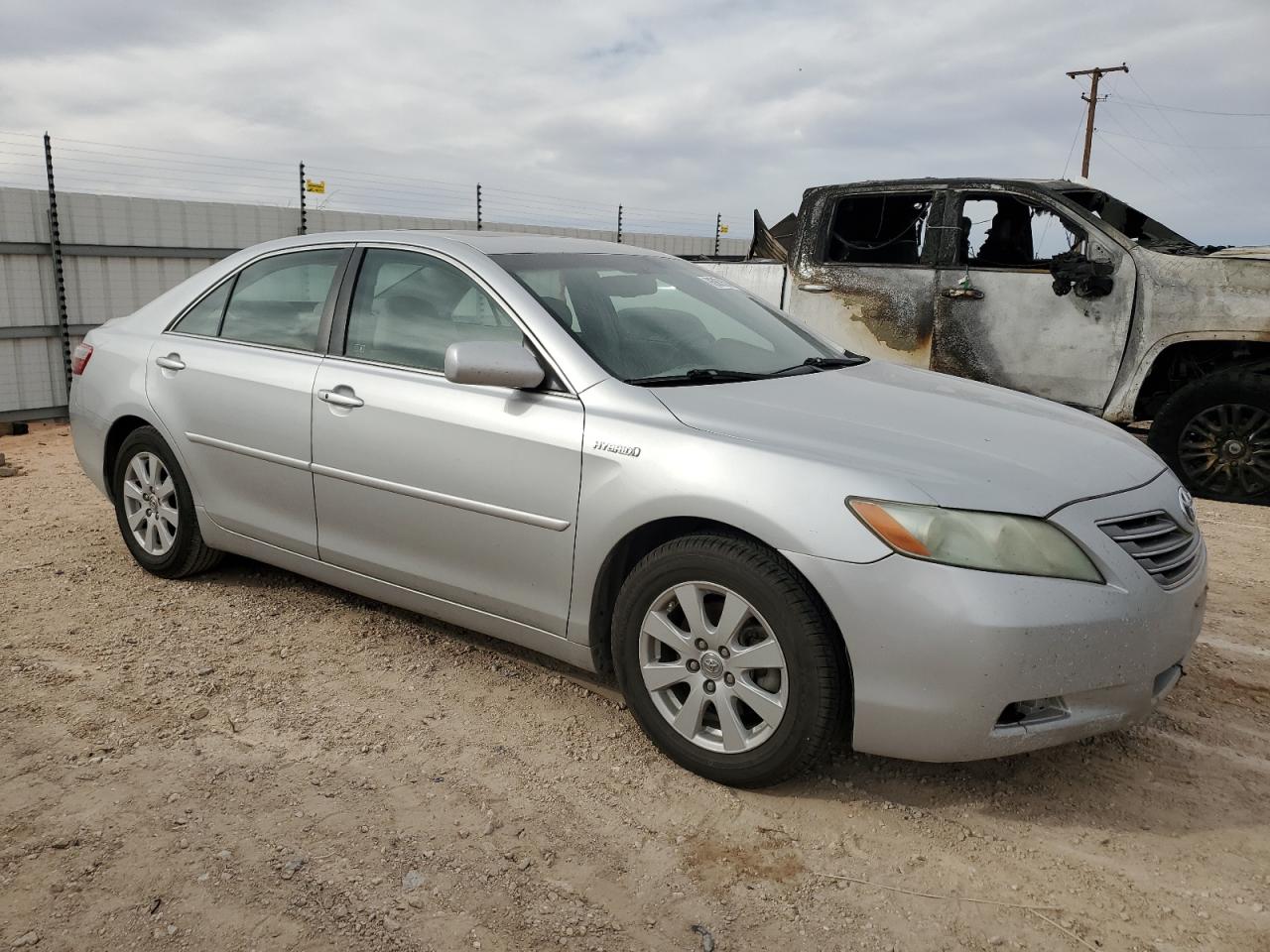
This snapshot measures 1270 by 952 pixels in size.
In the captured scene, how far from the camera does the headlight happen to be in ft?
8.50

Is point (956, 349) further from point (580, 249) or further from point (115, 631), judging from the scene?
point (115, 631)

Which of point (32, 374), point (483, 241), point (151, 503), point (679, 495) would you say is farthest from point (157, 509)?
point (32, 374)

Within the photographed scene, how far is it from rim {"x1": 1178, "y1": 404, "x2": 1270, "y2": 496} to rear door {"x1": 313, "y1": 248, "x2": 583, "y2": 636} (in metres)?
4.87

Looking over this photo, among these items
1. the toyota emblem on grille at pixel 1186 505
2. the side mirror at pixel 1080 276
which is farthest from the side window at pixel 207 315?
the side mirror at pixel 1080 276

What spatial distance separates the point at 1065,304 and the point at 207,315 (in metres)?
5.12

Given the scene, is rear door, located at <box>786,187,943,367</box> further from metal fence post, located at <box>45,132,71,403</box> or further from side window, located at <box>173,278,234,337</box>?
metal fence post, located at <box>45,132,71,403</box>

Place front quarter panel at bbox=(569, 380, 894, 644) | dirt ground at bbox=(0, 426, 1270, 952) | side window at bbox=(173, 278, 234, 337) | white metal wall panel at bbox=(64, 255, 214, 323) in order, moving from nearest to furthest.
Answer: dirt ground at bbox=(0, 426, 1270, 952), front quarter panel at bbox=(569, 380, 894, 644), side window at bbox=(173, 278, 234, 337), white metal wall panel at bbox=(64, 255, 214, 323)

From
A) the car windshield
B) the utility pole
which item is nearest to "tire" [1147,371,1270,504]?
the car windshield

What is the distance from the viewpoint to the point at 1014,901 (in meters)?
2.49

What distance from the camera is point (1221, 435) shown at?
6406 millimetres

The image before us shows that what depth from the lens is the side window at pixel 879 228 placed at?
7242 mm

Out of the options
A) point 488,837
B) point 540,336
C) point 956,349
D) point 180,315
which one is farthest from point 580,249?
point 956,349

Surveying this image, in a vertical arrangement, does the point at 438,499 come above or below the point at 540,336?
below

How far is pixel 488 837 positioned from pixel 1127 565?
1.79 m
